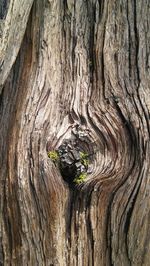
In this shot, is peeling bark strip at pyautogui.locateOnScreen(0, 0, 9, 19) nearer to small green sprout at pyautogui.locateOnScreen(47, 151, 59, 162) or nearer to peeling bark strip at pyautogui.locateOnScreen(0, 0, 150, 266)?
peeling bark strip at pyautogui.locateOnScreen(0, 0, 150, 266)

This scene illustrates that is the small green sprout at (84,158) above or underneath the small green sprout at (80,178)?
above

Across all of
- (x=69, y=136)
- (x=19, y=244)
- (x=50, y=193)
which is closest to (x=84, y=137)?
(x=69, y=136)

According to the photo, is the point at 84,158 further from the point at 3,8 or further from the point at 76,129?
the point at 3,8

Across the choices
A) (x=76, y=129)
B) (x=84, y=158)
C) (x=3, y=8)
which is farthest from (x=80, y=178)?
(x=3, y=8)

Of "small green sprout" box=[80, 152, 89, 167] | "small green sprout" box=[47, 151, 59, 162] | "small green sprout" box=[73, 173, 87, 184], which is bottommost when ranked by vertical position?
"small green sprout" box=[73, 173, 87, 184]

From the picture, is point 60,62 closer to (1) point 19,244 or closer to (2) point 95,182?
(2) point 95,182

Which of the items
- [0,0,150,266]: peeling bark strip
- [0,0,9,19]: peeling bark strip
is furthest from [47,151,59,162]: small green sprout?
[0,0,9,19]: peeling bark strip

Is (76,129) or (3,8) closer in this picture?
(3,8)

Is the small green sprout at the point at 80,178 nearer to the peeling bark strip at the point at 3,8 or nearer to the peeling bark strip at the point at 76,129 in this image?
the peeling bark strip at the point at 76,129

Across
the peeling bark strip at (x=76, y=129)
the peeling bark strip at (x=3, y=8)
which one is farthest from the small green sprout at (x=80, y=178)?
the peeling bark strip at (x=3, y=8)

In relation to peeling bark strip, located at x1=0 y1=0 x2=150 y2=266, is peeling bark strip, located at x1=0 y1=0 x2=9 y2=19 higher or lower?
higher
